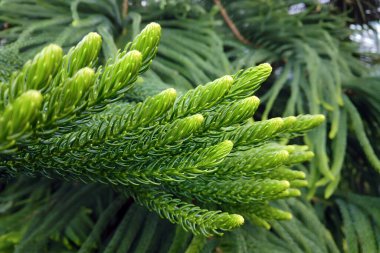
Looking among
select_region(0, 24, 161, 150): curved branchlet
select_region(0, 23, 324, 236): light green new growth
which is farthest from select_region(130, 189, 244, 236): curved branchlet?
select_region(0, 24, 161, 150): curved branchlet

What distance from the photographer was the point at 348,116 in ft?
Result: 2.33

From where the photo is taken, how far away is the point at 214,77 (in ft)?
2.11

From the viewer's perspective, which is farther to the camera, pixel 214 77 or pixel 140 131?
pixel 214 77

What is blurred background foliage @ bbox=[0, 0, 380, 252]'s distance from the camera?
0.52 meters

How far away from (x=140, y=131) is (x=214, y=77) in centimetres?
37

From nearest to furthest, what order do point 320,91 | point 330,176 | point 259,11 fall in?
point 330,176 → point 320,91 → point 259,11

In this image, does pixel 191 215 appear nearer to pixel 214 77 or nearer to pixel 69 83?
pixel 69 83

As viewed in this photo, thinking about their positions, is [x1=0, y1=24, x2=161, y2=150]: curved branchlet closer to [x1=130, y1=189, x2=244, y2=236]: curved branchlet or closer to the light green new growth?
the light green new growth

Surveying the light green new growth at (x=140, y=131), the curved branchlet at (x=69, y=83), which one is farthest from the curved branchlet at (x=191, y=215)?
the curved branchlet at (x=69, y=83)

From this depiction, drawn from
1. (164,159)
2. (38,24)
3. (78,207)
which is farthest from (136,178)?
(38,24)

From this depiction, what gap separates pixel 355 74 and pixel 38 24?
0.58m

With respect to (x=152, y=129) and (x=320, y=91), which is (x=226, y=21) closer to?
(x=320, y=91)

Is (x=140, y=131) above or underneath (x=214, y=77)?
above

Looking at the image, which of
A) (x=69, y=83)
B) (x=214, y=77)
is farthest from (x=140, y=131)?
(x=214, y=77)
